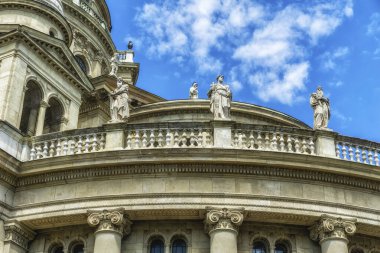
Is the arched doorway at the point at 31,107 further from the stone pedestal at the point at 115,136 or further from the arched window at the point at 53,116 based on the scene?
the stone pedestal at the point at 115,136

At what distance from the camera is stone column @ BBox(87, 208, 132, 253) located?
2341 cm

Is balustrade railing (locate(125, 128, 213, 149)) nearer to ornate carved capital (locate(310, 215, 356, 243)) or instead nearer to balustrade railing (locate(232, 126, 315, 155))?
balustrade railing (locate(232, 126, 315, 155))

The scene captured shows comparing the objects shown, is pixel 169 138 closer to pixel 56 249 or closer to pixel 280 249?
pixel 280 249

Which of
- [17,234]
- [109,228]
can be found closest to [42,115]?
[17,234]

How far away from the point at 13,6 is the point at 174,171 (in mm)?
18358

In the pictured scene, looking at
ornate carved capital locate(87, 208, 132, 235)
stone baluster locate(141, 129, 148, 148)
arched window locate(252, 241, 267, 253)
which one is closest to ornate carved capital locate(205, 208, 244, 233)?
arched window locate(252, 241, 267, 253)

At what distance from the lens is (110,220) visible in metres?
23.7

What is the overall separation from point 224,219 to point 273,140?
3591 millimetres

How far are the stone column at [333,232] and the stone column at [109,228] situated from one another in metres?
6.60

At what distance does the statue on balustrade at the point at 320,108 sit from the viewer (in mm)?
26188

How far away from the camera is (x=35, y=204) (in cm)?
2506

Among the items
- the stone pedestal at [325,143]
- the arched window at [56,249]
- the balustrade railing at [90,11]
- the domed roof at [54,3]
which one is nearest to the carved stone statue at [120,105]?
the arched window at [56,249]

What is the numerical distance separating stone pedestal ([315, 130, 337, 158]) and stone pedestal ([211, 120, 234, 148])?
3.23 m

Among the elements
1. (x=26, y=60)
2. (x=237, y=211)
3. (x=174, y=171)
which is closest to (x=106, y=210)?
(x=174, y=171)
